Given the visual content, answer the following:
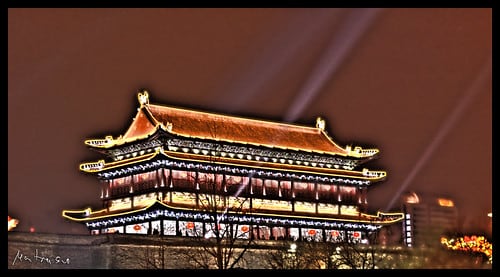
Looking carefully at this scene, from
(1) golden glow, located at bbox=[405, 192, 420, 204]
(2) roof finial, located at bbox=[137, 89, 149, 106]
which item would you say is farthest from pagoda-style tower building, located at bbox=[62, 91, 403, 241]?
(1) golden glow, located at bbox=[405, 192, 420, 204]

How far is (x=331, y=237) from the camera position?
78625 millimetres

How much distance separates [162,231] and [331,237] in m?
15.9

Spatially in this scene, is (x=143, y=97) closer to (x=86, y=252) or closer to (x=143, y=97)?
(x=143, y=97)

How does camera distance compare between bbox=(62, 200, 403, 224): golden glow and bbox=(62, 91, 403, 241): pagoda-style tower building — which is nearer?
bbox=(62, 91, 403, 241): pagoda-style tower building

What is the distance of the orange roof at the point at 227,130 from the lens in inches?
2975

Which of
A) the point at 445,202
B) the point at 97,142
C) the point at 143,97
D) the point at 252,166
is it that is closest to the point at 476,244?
the point at 252,166

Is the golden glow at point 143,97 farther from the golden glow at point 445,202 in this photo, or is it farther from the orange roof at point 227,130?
the golden glow at point 445,202

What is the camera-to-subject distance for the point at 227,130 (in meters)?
79.2

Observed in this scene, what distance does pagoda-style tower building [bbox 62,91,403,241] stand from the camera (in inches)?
2849

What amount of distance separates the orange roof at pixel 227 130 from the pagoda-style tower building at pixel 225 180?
10 centimetres

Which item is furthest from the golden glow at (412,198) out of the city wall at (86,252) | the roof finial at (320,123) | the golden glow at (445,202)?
the city wall at (86,252)

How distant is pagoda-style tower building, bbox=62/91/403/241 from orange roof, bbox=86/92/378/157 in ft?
0.34

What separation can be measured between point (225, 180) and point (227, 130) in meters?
5.46

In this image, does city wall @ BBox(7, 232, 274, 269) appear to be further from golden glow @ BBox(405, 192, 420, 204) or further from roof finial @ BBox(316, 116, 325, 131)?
golden glow @ BBox(405, 192, 420, 204)
